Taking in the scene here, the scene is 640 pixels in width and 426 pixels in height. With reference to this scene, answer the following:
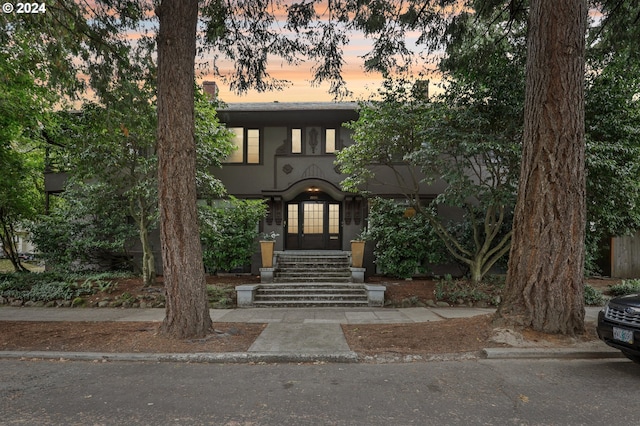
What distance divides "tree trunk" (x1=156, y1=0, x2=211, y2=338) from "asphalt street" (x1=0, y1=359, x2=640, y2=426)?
1156 mm

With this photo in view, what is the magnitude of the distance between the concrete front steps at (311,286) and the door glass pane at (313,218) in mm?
2237

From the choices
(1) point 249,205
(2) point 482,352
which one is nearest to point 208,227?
(1) point 249,205

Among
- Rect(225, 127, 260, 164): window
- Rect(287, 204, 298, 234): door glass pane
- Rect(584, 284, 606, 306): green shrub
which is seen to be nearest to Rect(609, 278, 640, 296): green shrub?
Rect(584, 284, 606, 306): green shrub

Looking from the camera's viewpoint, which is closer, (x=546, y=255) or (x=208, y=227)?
(x=546, y=255)

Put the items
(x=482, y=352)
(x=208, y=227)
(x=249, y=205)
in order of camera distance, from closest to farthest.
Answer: (x=482, y=352), (x=208, y=227), (x=249, y=205)

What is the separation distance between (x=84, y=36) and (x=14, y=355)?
638 cm

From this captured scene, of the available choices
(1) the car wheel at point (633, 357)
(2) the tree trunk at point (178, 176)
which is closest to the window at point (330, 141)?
(2) the tree trunk at point (178, 176)

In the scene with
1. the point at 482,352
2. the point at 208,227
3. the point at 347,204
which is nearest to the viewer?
the point at 482,352

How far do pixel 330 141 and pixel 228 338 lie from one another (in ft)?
34.3

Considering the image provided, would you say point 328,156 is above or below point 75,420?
above

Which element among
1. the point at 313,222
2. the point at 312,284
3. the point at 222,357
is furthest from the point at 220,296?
the point at 313,222

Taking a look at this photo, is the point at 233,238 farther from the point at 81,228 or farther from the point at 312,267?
the point at 81,228

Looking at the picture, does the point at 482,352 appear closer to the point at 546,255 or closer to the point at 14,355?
the point at 546,255

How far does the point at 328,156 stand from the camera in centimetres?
1549
